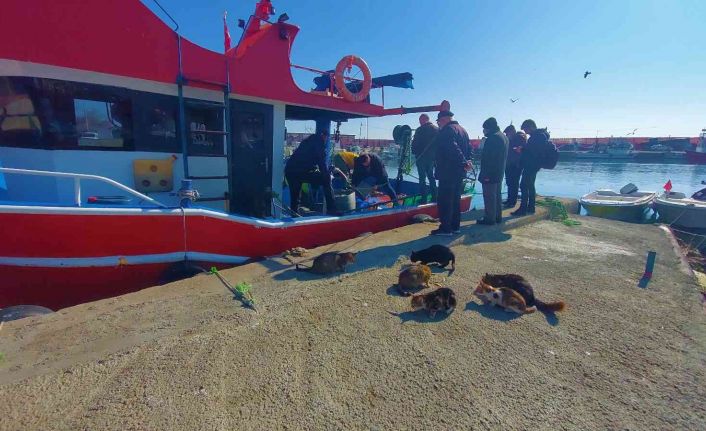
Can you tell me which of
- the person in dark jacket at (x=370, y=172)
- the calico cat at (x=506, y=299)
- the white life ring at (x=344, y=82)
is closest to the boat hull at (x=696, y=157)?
the person in dark jacket at (x=370, y=172)

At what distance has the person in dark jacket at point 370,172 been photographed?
8.38m

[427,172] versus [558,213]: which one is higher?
[427,172]

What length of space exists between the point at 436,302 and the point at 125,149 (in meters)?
4.32

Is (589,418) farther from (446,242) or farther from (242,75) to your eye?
(242,75)

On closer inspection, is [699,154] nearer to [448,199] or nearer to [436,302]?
[448,199]

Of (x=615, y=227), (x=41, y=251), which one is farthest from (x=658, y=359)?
(x=615, y=227)

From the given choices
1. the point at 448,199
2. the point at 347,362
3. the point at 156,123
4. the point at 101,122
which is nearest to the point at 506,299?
the point at 347,362

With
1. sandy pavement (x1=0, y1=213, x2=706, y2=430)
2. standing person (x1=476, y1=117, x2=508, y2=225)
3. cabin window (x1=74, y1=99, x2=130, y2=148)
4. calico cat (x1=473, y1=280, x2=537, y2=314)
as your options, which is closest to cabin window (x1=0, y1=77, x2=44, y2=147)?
cabin window (x1=74, y1=99, x2=130, y2=148)

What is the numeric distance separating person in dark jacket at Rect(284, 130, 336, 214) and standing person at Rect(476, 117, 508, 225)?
309 cm

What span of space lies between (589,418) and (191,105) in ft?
18.1

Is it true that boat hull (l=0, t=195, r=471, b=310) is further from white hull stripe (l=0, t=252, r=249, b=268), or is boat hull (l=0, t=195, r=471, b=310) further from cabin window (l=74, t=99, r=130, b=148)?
cabin window (l=74, t=99, r=130, b=148)

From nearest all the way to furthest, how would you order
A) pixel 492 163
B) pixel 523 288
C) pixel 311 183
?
pixel 523 288 < pixel 311 183 < pixel 492 163

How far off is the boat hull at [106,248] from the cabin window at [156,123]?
4.39ft

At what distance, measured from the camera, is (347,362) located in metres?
2.63
